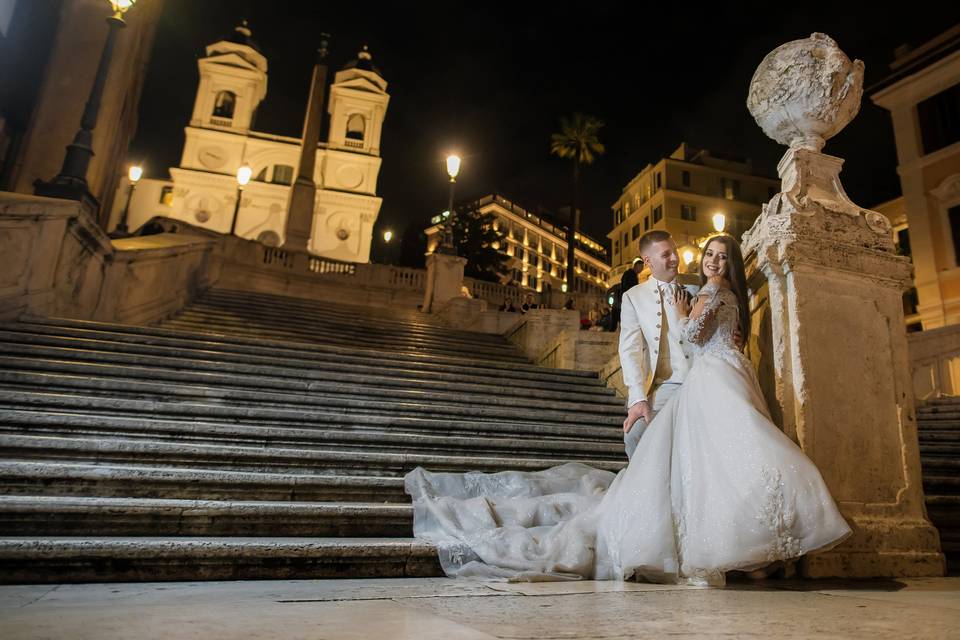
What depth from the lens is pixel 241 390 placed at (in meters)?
6.07

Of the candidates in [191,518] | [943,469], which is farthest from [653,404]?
[943,469]

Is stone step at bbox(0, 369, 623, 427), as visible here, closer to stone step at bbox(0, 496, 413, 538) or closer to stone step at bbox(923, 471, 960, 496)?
stone step at bbox(0, 496, 413, 538)

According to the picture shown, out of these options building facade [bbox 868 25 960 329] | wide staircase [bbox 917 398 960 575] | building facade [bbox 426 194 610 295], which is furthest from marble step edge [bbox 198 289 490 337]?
building facade [bbox 426 194 610 295]

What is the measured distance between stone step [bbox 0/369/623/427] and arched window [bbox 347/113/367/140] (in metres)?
52.1

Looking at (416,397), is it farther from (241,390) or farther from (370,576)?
(370,576)

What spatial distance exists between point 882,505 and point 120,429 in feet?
18.0

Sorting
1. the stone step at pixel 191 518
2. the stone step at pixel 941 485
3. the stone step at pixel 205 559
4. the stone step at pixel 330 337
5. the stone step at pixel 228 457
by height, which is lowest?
the stone step at pixel 205 559

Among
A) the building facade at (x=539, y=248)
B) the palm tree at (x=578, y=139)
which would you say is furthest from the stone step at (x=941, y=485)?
the building facade at (x=539, y=248)

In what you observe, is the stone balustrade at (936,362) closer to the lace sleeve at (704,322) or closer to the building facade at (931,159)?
the lace sleeve at (704,322)

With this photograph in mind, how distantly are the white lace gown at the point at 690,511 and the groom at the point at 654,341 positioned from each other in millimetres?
260

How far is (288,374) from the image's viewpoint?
686 centimetres

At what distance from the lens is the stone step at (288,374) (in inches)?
250

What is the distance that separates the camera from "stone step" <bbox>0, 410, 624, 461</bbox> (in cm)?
448

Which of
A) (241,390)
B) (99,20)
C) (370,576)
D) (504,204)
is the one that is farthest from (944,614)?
(504,204)
